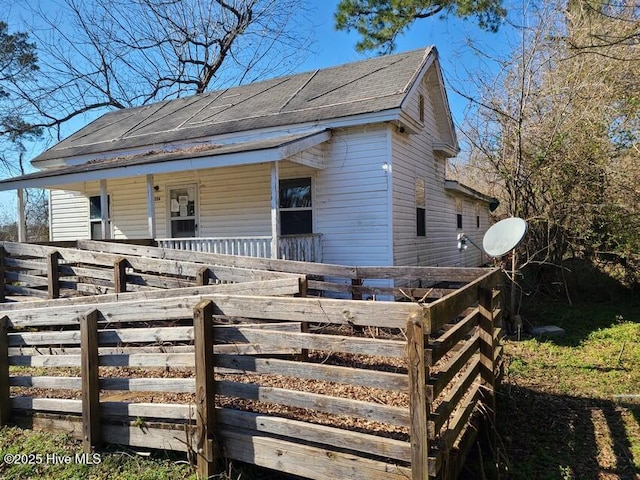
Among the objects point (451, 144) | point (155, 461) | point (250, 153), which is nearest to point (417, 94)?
point (451, 144)

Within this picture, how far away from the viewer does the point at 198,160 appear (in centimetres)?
855

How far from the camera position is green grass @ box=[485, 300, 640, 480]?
373 cm

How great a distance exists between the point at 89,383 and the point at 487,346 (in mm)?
3562

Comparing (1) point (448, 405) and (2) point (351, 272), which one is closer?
(1) point (448, 405)

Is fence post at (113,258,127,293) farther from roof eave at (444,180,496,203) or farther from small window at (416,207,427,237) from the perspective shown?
roof eave at (444,180,496,203)

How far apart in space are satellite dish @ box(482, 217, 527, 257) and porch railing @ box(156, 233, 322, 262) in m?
4.07

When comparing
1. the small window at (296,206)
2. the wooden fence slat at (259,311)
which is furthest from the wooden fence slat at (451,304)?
the small window at (296,206)

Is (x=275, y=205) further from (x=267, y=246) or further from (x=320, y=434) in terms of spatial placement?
(x=320, y=434)

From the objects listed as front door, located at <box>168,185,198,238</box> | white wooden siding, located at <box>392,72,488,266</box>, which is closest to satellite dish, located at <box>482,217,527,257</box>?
white wooden siding, located at <box>392,72,488,266</box>

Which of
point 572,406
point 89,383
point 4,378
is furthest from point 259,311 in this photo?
point 572,406

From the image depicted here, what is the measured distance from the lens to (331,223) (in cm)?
970

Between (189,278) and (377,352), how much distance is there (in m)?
4.61

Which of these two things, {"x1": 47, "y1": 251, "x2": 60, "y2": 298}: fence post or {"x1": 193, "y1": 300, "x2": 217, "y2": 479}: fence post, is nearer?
{"x1": 193, "y1": 300, "x2": 217, "y2": 479}: fence post

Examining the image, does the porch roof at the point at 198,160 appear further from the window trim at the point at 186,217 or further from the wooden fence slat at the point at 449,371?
the wooden fence slat at the point at 449,371
